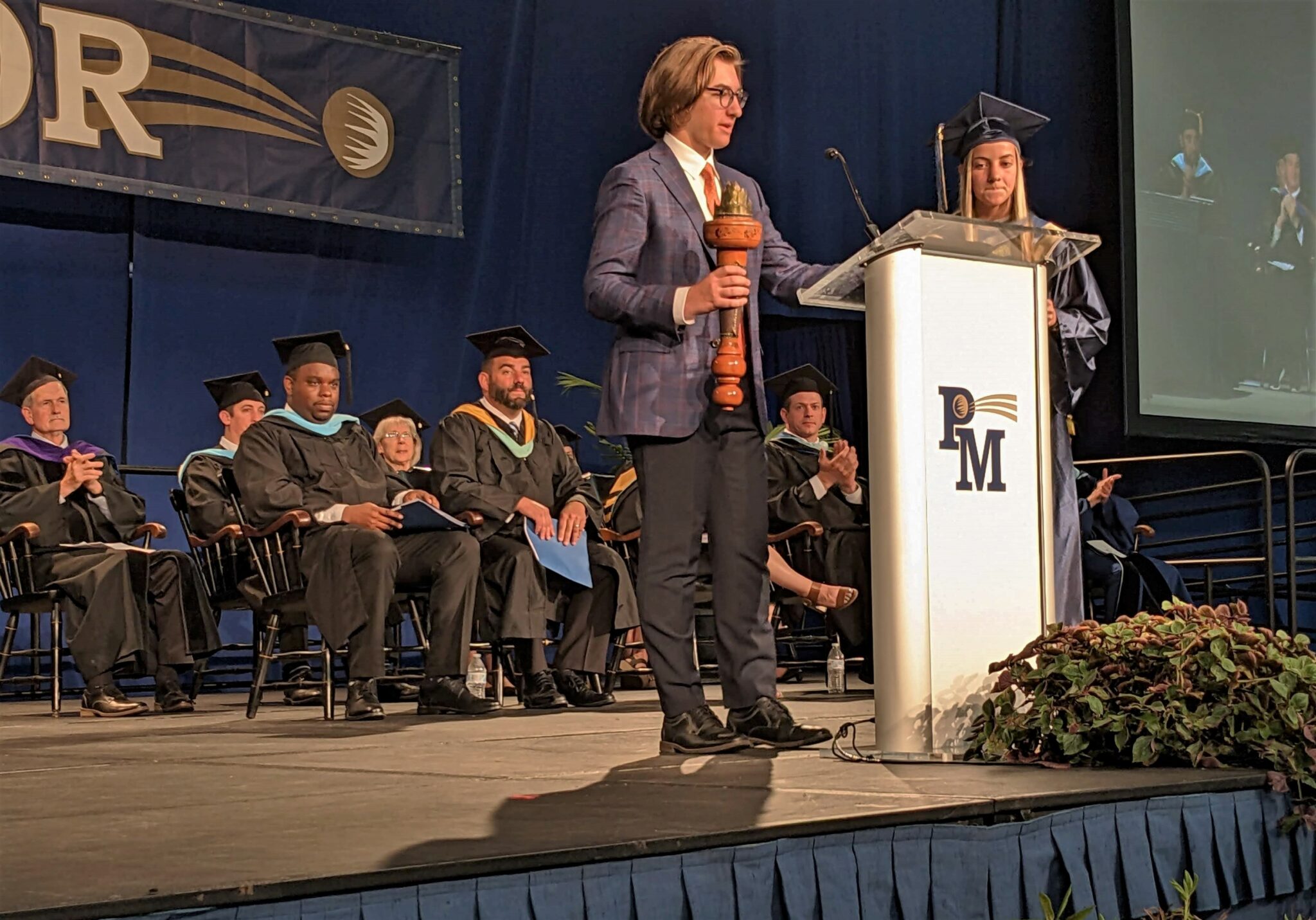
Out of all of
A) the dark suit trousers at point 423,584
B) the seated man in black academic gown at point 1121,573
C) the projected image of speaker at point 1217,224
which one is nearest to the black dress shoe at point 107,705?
the dark suit trousers at point 423,584

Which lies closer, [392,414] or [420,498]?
[420,498]

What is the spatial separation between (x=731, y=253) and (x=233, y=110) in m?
5.17

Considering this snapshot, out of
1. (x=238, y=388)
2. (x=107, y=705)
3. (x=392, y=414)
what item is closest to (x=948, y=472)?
(x=107, y=705)

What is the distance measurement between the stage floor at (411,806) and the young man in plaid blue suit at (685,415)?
190 mm

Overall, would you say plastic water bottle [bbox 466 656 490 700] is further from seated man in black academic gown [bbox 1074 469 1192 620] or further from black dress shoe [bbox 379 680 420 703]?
seated man in black academic gown [bbox 1074 469 1192 620]

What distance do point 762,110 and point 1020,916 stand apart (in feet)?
Answer: 24.3

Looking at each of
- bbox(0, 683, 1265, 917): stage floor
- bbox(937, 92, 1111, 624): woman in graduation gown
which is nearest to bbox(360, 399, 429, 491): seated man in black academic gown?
bbox(0, 683, 1265, 917): stage floor

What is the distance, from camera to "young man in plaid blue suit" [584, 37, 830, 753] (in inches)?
120

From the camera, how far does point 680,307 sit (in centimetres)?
295

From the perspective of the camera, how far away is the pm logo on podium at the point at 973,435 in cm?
289

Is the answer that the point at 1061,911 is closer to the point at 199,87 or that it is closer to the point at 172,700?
the point at 172,700

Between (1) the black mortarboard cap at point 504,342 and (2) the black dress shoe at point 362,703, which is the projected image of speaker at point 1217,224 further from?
(2) the black dress shoe at point 362,703

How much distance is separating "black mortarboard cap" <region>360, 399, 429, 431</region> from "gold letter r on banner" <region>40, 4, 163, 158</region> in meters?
1.56

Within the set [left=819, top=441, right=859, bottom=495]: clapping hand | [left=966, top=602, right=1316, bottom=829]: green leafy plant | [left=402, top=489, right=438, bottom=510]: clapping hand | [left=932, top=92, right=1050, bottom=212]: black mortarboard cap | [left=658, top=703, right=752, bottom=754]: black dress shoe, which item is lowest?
[left=658, top=703, right=752, bottom=754]: black dress shoe
